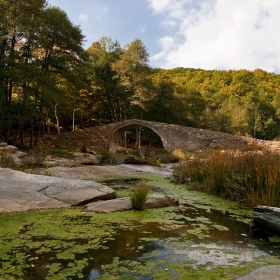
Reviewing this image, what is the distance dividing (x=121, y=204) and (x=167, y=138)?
A: 17698 mm

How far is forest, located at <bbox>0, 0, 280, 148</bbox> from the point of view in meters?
13.8

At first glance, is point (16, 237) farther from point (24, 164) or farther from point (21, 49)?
point (21, 49)

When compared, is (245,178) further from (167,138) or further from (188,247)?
(167,138)

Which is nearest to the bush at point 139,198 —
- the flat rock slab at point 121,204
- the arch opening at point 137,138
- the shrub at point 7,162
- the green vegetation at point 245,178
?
the flat rock slab at point 121,204

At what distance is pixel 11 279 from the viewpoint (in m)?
2.05

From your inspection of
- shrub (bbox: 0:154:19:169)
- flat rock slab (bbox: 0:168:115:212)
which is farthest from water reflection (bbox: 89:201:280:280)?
shrub (bbox: 0:154:19:169)

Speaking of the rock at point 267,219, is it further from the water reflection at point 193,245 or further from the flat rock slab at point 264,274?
the flat rock slab at point 264,274

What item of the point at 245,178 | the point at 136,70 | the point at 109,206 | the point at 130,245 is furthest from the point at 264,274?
the point at 136,70

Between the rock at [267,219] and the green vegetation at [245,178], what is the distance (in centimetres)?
92

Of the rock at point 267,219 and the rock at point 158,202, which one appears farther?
the rock at point 158,202

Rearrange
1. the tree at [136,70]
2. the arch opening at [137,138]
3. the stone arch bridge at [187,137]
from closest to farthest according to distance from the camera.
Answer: the stone arch bridge at [187,137] < the tree at [136,70] < the arch opening at [137,138]

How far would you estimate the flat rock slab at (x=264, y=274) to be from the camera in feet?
6.85

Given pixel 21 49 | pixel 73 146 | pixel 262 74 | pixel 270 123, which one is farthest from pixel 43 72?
pixel 262 74

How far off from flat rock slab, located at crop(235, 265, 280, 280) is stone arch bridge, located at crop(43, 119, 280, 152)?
57.5ft
